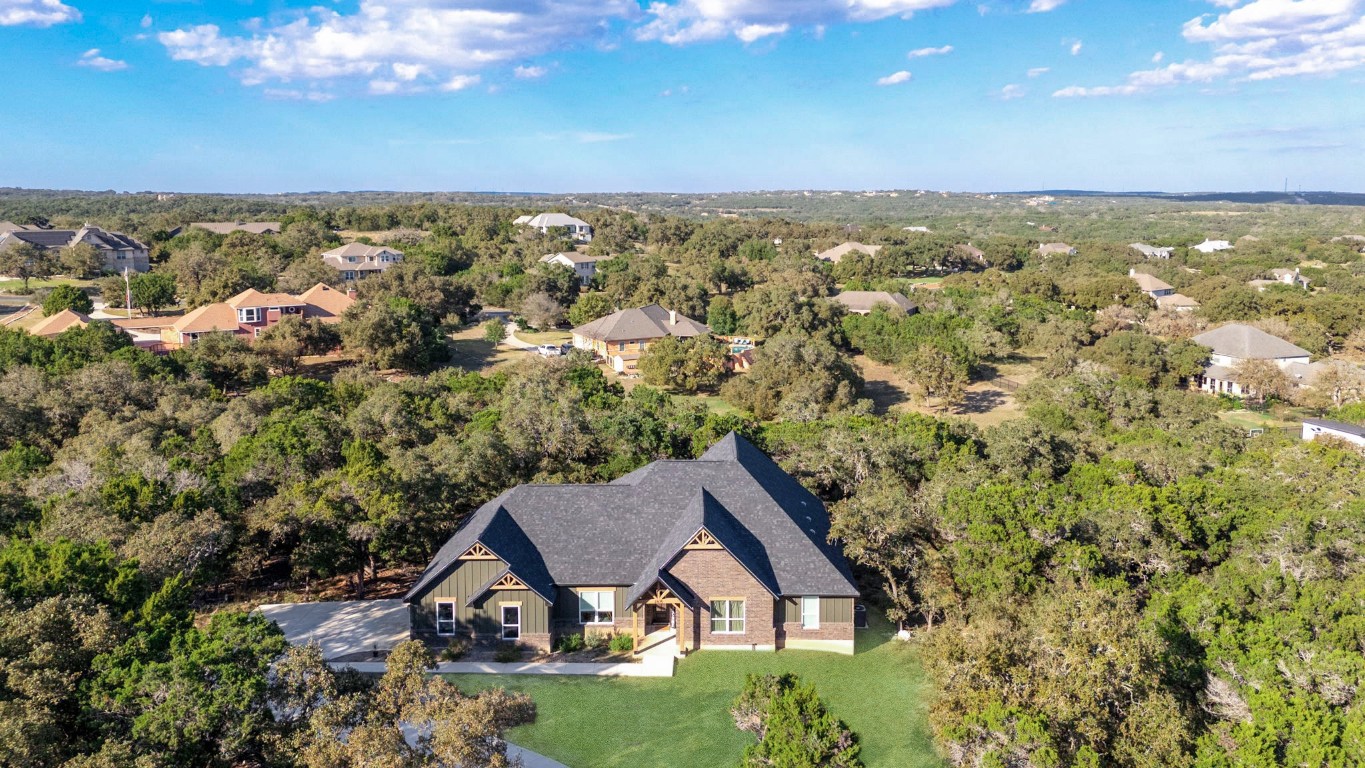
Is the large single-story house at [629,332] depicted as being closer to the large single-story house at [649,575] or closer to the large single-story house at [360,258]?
the large single-story house at [360,258]

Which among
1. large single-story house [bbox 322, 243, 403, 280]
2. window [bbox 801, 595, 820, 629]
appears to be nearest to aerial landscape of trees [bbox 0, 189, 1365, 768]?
window [bbox 801, 595, 820, 629]

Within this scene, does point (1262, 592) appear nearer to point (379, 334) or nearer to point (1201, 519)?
point (1201, 519)

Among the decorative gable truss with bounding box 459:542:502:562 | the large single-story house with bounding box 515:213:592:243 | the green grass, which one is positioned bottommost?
the green grass

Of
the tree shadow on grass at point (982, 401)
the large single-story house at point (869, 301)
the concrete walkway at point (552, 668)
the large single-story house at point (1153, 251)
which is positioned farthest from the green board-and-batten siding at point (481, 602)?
the large single-story house at point (1153, 251)

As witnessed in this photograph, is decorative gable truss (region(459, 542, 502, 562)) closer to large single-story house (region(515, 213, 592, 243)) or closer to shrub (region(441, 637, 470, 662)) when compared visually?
shrub (region(441, 637, 470, 662))

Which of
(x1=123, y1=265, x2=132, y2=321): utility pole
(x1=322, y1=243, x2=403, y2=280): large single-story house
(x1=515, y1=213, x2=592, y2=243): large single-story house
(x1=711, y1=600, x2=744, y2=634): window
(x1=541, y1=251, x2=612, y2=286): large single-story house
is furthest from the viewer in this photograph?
(x1=515, y1=213, x2=592, y2=243): large single-story house
